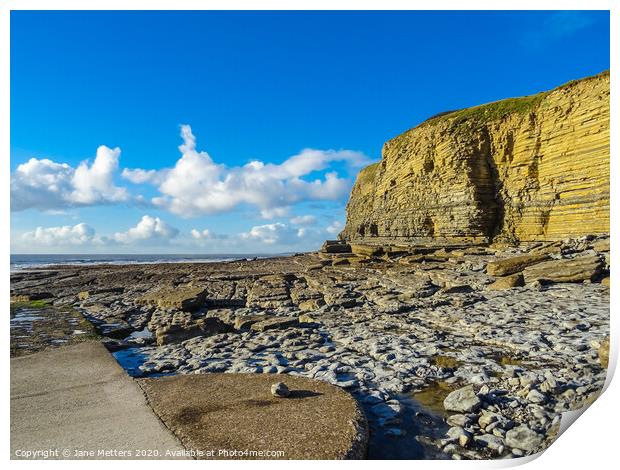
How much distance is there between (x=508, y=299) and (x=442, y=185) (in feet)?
77.5


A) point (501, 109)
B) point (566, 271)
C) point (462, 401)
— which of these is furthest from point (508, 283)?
point (501, 109)

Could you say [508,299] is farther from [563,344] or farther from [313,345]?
[313,345]

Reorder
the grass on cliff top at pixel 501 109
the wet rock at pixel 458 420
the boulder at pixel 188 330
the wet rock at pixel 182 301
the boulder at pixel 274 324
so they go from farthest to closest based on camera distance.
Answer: the grass on cliff top at pixel 501 109
the wet rock at pixel 182 301
the boulder at pixel 274 324
the boulder at pixel 188 330
the wet rock at pixel 458 420

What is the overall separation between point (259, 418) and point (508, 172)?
29.4 meters

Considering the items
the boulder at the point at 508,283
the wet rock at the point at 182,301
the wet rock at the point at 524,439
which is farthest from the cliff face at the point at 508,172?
the wet rock at the point at 182,301

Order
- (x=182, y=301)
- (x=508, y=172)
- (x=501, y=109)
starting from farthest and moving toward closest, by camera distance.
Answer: (x=501, y=109) < (x=508, y=172) < (x=182, y=301)

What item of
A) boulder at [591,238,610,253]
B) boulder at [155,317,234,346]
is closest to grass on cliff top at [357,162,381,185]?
boulder at [591,238,610,253]

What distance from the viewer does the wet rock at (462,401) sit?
14.9 ft

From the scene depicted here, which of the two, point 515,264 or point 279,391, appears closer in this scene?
point 279,391

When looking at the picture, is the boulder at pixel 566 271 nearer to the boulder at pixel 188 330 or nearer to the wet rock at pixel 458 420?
the wet rock at pixel 458 420

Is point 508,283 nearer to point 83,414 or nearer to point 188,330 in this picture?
point 188,330

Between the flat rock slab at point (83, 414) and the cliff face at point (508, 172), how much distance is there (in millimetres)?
22677

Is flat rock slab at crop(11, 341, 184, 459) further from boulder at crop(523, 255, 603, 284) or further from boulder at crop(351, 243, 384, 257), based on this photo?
boulder at crop(351, 243, 384, 257)

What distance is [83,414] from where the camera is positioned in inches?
157
